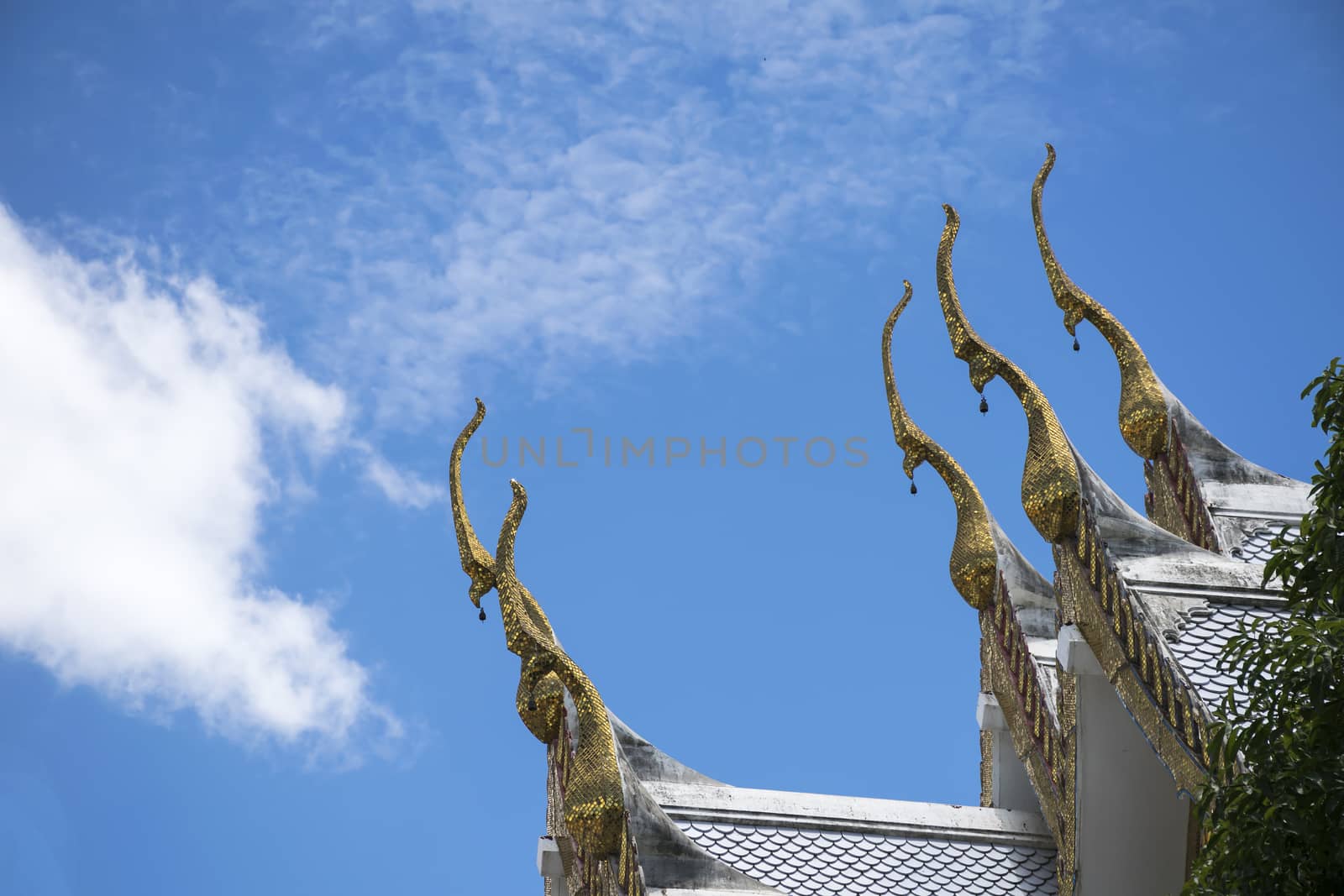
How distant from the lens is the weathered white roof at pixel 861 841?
9352mm

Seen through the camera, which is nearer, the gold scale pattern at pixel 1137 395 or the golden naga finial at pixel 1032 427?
the golden naga finial at pixel 1032 427

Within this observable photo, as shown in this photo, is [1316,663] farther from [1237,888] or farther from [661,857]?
[661,857]

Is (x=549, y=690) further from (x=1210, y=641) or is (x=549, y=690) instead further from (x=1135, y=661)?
(x=1210, y=641)

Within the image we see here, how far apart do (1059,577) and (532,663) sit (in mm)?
2674

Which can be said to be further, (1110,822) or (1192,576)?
(1110,822)

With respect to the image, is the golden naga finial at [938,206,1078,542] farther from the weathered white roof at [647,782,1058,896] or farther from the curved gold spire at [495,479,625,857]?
the curved gold spire at [495,479,625,857]

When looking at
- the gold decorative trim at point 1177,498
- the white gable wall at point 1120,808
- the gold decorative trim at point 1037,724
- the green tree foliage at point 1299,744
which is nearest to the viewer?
the green tree foliage at point 1299,744

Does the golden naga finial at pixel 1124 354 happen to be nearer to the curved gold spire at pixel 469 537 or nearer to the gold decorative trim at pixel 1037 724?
Result: the gold decorative trim at pixel 1037 724

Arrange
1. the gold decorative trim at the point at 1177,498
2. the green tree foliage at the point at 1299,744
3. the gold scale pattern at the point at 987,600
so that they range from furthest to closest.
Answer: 1. the gold decorative trim at the point at 1177,498
2. the gold scale pattern at the point at 987,600
3. the green tree foliage at the point at 1299,744

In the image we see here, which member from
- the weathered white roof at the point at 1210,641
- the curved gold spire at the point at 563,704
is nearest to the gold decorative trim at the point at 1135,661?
the weathered white roof at the point at 1210,641

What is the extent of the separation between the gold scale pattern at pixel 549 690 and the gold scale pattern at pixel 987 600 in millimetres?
2353

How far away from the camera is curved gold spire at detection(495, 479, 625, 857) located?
341 inches

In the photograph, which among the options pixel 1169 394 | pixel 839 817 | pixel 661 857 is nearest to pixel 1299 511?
pixel 1169 394

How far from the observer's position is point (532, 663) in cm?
958
